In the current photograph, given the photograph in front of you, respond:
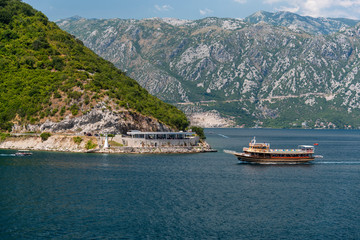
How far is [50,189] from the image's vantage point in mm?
92562

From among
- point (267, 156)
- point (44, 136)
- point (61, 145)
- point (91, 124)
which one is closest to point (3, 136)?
point (44, 136)

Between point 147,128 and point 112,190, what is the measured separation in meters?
103

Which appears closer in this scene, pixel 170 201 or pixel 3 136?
pixel 170 201

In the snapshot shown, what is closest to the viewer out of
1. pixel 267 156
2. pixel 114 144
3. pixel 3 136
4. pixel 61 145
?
pixel 267 156

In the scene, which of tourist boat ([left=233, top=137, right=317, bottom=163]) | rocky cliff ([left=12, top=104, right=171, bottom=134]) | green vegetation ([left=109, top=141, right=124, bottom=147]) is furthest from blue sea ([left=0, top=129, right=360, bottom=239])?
rocky cliff ([left=12, top=104, right=171, bottom=134])

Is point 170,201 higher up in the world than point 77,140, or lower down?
lower down

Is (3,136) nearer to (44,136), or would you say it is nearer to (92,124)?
(44,136)

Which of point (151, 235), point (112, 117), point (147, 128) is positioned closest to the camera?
point (151, 235)

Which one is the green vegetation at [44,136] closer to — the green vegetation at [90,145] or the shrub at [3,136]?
the shrub at [3,136]

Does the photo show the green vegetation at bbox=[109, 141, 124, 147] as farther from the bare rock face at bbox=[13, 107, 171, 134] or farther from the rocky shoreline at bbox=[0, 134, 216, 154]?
the bare rock face at bbox=[13, 107, 171, 134]

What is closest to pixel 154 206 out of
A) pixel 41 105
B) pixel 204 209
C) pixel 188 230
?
pixel 204 209

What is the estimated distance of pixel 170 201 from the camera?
8694 centimetres

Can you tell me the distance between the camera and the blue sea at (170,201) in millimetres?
67812

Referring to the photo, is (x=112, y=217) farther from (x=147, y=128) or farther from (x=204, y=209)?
(x=147, y=128)
